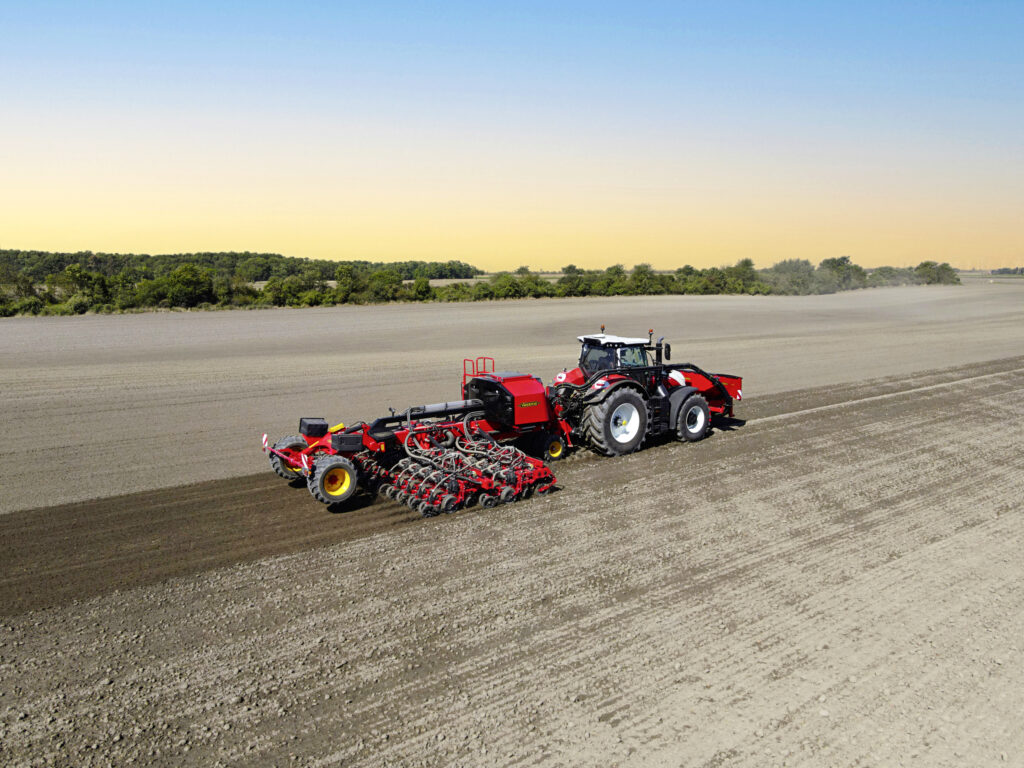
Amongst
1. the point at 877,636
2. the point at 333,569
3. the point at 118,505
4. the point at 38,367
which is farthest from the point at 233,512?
the point at 38,367

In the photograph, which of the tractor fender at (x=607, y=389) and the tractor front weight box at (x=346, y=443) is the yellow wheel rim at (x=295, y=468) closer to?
the tractor front weight box at (x=346, y=443)

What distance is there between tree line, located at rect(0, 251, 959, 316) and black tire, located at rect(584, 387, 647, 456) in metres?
42.1

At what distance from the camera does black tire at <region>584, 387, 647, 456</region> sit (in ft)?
39.8

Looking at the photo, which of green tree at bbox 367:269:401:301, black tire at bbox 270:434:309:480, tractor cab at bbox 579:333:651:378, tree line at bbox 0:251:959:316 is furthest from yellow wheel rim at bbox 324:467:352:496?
green tree at bbox 367:269:401:301

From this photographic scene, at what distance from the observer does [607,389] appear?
39.7ft

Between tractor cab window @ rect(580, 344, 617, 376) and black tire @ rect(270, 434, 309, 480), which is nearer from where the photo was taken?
black tire @ rect(270, 434, 309, 480)

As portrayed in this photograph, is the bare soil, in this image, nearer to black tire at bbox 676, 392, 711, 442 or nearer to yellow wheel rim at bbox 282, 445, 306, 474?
yellow wheel rim at bbox 282, 445, 306, 474

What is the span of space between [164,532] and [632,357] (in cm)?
817

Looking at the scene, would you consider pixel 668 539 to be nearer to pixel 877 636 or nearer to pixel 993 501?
pixel 877 636

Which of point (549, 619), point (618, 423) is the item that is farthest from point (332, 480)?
point (618, 423)

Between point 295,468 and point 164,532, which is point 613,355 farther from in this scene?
point 164,532

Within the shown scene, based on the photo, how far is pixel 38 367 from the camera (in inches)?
884

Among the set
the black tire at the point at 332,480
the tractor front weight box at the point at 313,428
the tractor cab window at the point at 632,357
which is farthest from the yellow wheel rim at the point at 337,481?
the tractor cab window at the point at 632,357

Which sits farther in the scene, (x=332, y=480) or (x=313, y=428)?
(x=313, y=428)
